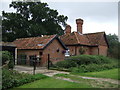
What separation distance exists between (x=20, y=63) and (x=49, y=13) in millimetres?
19919

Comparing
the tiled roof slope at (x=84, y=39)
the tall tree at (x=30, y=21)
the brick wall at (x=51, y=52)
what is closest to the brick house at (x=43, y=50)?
the brick wall at (x=51, y=52)

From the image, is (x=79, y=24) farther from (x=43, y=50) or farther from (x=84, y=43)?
(x=43, y=50)

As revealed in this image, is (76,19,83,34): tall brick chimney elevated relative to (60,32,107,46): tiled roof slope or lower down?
elevated

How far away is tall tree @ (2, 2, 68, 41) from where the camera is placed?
34.2 m

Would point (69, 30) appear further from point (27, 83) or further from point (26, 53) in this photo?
point (27, 83)

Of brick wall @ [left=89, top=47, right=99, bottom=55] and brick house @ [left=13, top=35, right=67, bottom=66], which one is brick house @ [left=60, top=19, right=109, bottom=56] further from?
brick house @ [left=13, top=35, right=67, bottom=66]

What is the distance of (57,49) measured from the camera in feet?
70.5

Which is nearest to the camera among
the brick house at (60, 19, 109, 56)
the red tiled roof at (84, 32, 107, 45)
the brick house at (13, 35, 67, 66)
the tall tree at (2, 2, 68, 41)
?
the brick house at (13, 35, 67, 66)

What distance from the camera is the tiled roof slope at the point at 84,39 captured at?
25938mm

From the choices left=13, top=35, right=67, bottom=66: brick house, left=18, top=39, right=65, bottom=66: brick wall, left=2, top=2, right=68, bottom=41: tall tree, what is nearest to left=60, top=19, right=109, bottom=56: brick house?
left=13, top=35, right=67, bottom=66: brick house

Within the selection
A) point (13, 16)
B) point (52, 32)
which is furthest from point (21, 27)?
point (52, 32)

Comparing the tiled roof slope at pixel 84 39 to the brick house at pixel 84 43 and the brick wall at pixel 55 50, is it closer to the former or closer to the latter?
the brick house at pixel 84 43

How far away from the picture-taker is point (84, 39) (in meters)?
27.8

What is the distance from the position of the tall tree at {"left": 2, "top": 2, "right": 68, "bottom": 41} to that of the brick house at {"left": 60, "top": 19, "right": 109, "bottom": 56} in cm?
840
